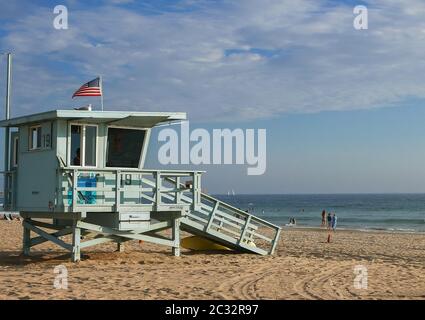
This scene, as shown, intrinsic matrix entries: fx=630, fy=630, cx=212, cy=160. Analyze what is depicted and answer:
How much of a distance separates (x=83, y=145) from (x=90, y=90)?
1750mm

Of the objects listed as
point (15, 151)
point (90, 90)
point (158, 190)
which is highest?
point (90, 90)

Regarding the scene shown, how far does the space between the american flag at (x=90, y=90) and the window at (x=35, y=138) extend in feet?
→ 4.37

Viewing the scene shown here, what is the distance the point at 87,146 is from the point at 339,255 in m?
9.55

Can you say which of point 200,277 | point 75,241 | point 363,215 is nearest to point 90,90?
point 75,241

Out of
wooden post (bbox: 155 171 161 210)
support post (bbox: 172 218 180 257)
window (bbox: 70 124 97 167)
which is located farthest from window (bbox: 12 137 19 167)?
support post (bbox: 172 218 180 257)

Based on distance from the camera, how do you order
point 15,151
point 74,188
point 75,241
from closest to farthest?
point 74,188 → point 75,241 → point 15,151

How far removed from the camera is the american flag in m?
16.3

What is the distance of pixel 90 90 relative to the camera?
1631 cm

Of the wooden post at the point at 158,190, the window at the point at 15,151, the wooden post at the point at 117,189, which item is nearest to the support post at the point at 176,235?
the wooden post at the point at 158,190

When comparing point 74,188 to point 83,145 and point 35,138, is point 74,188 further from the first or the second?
point 35,138

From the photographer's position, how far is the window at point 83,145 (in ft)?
49.9

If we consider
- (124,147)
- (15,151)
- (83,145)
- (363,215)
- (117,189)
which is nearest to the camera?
(117,189)

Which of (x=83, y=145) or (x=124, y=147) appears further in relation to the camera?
(x=124, y=147)
